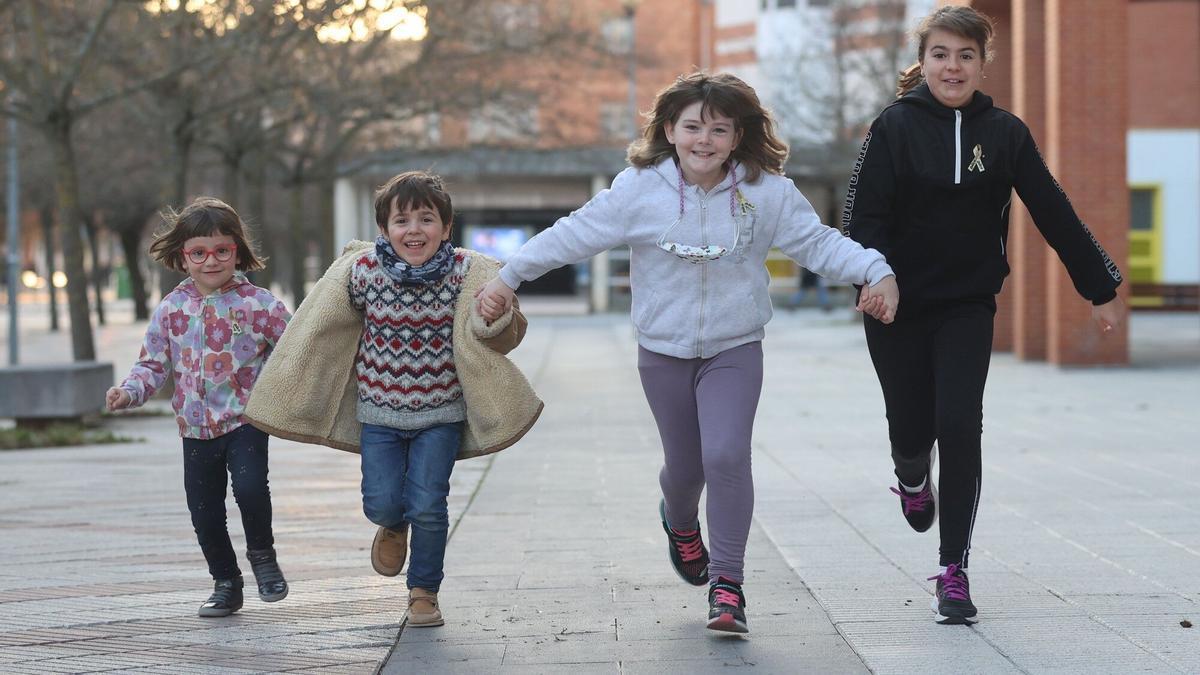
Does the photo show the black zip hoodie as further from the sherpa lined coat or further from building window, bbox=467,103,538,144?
building window, bbox=467,103,538,144

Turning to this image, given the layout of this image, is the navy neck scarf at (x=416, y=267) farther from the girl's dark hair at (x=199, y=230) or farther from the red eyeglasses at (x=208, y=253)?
the red eyeglasses at (x=208, y=253)

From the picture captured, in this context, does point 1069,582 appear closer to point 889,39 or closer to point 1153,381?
point 1153,381

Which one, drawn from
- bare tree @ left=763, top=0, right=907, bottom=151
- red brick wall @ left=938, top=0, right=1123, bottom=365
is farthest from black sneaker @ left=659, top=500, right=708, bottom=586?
bare tree @ left=763, top=0, right=907, bottom=151

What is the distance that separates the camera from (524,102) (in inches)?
996

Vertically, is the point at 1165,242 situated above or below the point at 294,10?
below

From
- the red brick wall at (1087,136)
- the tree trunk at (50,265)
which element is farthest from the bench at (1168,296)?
the tree trunk at (50,265)

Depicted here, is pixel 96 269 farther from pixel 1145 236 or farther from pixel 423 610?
pixel 423 610

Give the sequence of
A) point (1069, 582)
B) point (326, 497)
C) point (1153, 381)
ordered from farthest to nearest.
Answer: point (1153, 381), point (326, 497), point (1069, 582)

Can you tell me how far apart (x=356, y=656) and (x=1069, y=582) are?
2590 millimetres

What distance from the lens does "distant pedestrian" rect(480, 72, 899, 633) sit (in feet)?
17.1

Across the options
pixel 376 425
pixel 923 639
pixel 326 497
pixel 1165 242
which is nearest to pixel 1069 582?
pixel 923 639

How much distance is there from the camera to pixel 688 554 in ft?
18.8

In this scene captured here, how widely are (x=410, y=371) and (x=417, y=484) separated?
0.37 meters

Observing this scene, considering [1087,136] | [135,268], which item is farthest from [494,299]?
[135,268]
